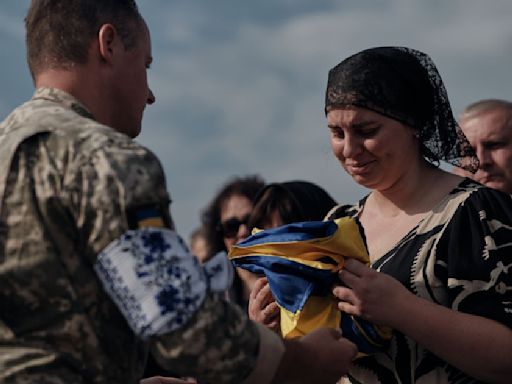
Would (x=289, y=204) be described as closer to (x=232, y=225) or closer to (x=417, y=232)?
(x=232, y=225)

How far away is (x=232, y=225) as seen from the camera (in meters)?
6.59

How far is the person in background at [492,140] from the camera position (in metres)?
6.21

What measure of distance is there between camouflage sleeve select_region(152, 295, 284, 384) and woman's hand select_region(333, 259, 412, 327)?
0.82 m

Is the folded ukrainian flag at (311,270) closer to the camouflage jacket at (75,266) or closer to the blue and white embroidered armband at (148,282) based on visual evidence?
the camouflage jacket at (75,266)

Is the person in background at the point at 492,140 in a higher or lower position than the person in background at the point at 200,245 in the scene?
higher

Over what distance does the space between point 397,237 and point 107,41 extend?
4.96ft

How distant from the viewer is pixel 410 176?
12.9 ft

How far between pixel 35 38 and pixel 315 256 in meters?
1.26

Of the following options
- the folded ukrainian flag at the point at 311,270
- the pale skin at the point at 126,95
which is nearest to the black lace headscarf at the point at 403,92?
the folded ukrainian flag at the point at 311,270

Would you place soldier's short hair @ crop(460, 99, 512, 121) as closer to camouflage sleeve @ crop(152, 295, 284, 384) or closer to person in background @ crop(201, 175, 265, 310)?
person in background @ crop(201, 175, 265, 310)

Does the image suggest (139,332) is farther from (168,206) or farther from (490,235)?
(490,235)

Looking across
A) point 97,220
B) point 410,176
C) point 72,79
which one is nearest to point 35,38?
point 72,79

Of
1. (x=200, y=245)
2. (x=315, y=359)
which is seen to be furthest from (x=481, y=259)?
(x=200, y=245)

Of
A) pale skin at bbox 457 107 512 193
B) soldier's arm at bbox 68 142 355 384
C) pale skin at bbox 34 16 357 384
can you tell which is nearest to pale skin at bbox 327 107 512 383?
pale skin at bbox 34 16 357 384
